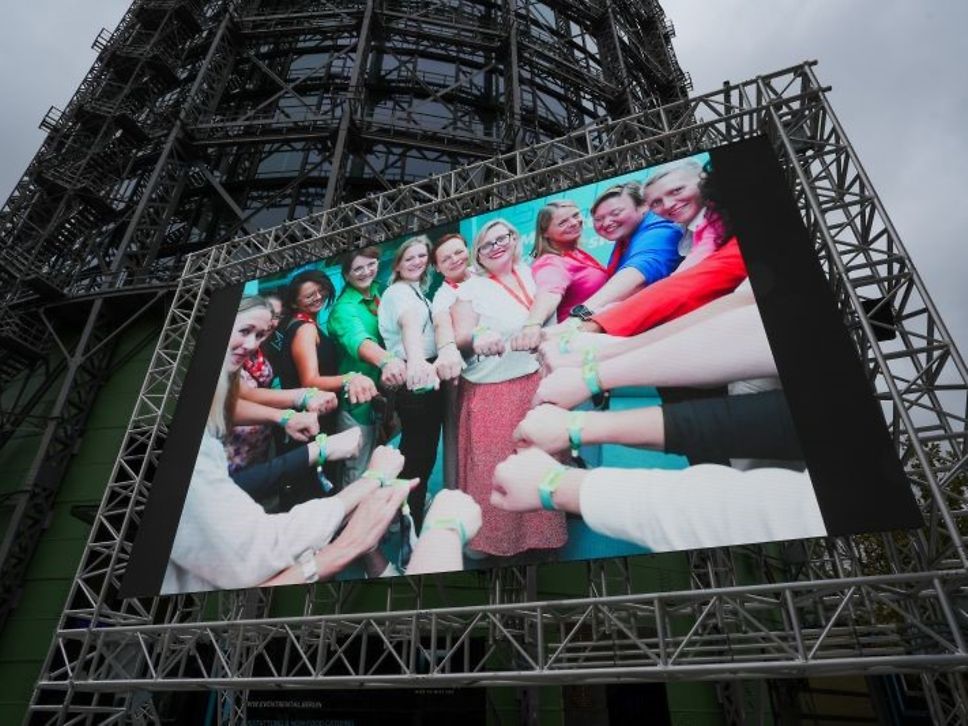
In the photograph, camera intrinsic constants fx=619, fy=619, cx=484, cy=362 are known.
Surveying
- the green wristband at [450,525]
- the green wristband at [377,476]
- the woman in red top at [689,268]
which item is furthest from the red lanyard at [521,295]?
the green wristband at [450,525]

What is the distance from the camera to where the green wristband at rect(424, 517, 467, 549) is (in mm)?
8539

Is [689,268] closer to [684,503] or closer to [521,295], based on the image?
Result: [521,295]

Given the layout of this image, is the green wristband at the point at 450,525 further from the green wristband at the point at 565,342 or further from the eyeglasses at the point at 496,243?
the eyeglasses at the point at 496,243

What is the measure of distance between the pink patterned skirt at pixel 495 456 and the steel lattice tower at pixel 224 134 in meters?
9.07

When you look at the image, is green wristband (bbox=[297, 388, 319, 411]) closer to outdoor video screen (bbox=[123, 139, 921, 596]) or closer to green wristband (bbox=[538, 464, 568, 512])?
outdoor video screen (bbox=[123, 139, 921, 596])

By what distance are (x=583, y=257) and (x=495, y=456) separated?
3.65 metres

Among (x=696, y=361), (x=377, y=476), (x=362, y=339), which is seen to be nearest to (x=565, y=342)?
(x=696, y=361)

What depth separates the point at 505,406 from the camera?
30.8 ft

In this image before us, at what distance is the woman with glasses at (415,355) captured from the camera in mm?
9555

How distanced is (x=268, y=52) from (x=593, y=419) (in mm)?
22047

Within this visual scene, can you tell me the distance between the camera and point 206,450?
38.0 ft

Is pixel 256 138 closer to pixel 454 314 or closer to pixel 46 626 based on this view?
pixel 454 314

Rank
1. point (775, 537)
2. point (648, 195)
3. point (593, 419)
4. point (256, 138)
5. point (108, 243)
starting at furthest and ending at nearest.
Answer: point (108, 243) → point (256, 138) → point (648, 195) → point (593, 419) → point (775, 537)

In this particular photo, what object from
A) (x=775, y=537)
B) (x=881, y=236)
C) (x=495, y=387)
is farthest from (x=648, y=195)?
(x=775, y=537)
